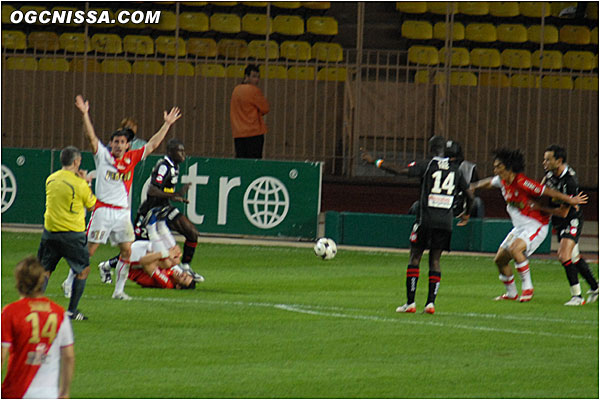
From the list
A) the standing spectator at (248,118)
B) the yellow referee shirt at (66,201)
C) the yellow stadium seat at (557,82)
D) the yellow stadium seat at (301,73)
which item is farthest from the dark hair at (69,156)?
the yellow stadium seat at (557,82)

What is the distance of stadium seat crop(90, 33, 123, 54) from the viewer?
23.8 metres

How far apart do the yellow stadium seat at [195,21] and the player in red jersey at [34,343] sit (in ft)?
65.9

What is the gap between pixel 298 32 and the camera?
2550 centimetres

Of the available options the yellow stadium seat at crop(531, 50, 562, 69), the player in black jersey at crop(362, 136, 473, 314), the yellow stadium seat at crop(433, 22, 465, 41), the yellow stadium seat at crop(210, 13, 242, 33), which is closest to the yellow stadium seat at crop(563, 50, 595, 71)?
the yellow stadium seat at crop(531, 50, 562, 69)

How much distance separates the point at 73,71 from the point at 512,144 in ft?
28.1

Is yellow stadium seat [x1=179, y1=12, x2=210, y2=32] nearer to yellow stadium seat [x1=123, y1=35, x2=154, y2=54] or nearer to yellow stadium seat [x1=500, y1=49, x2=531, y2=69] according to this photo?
yellow stadium seat [x1=123, y1=35, x2=154, y2=54]

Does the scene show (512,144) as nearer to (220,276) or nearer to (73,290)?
(220,276)

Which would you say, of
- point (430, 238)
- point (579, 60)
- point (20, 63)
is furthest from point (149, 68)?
point (430, 238)

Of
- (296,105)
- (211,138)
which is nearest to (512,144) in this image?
(296,105)

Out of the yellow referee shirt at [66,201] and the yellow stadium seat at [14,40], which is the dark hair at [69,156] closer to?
the yellow referee shirt at [66,201]

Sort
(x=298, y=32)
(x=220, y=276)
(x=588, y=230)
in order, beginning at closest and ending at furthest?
1. (x=220, y=276)
2. (x=588, y=230)
3. (x=298, y=32)

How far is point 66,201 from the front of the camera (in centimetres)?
1049

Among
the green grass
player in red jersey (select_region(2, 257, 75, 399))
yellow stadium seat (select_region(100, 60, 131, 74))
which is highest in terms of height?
yellow stadium seat (select_region(100, 60, 131, 74))

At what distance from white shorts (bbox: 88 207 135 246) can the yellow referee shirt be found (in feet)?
4.58
